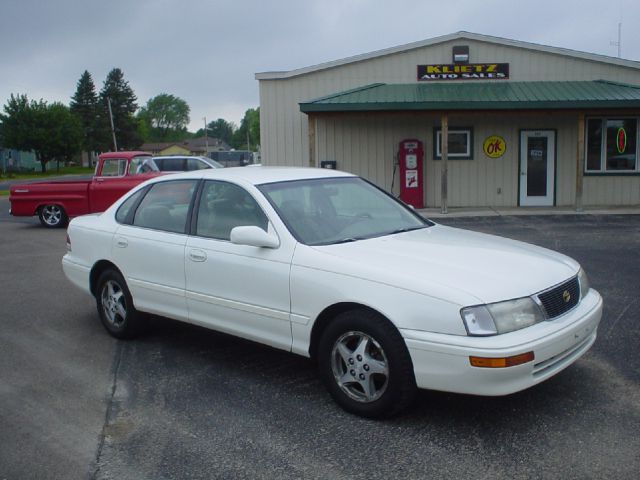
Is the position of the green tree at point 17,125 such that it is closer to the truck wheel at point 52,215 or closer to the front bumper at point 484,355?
the truck wheel at point 52,215

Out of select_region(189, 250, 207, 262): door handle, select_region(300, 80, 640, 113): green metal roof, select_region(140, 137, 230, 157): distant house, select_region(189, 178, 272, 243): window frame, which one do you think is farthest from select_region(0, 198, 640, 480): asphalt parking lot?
select_region(140, 137, 230, 157): distant house

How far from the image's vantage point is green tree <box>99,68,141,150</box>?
Result: 8825 centimetres

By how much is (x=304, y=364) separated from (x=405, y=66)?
1501 cm

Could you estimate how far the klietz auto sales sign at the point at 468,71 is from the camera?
1898 cm

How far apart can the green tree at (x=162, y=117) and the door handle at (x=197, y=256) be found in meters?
157

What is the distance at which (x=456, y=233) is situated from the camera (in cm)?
557

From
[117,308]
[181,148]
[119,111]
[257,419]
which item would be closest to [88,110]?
[119,111]

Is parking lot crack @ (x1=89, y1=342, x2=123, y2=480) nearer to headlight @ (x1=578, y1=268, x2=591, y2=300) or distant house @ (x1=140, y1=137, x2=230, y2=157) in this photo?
headlight @ (x1=578, y1=268, x2=591, y2=300)

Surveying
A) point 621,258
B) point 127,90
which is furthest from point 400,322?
point 127,90

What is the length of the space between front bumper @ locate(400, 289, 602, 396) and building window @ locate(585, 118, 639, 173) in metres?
16.2

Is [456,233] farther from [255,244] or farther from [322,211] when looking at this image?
[255,244]

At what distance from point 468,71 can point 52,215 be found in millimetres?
11450

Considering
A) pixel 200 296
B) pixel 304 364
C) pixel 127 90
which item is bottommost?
pixel 304 364

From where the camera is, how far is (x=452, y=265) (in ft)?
14.4
